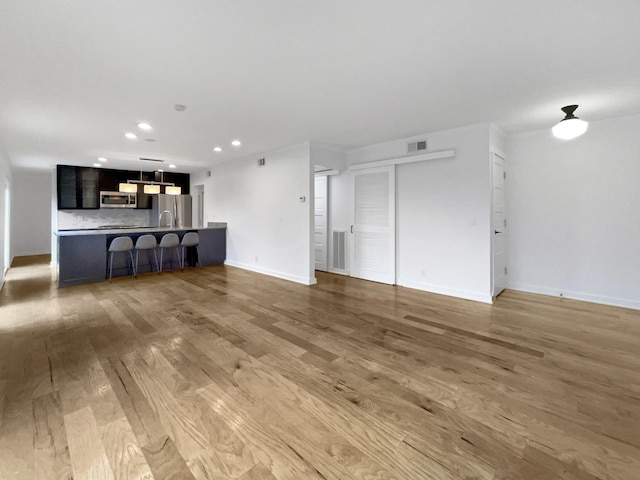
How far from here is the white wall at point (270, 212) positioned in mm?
5578

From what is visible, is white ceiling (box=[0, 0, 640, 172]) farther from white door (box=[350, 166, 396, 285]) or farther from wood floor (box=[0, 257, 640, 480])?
wood floor (box=[0, 257, 640, 480])

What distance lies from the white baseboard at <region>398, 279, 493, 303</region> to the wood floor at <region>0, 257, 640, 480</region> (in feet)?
1.02

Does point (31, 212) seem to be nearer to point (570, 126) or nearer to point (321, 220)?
point (321, 220)

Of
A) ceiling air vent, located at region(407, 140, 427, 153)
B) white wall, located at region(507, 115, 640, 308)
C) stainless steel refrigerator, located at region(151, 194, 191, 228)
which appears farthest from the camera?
stainless steel refrigerator, located at region(151, 194, 191, 228)

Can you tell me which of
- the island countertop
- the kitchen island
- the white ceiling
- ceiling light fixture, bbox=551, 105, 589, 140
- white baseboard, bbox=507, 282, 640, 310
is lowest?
white baseboard, bbox=507, 282, 640, 310

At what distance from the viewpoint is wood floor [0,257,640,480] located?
1534 millimetres

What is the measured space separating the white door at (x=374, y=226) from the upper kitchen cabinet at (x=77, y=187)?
7.29m

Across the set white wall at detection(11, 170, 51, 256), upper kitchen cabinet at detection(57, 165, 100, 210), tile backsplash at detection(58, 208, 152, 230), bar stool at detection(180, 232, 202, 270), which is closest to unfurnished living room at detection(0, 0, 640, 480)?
bar stool at detection(180, 232, 202, 270)

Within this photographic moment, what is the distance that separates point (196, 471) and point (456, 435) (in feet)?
4.67

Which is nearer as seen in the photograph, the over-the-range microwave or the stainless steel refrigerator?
the over-the-range microwave

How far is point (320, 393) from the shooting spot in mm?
2135

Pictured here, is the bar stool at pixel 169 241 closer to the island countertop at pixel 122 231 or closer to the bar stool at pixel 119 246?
the island countertop at pixel 122 231

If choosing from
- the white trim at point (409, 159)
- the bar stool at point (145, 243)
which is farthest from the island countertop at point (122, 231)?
the white trim at point (409, 159)

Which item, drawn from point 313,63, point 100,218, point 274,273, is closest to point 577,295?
point 313,63
